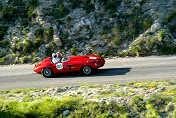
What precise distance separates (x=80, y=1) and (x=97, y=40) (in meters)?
5.95

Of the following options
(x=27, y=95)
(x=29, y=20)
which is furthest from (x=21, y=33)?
(x=27, y=95)

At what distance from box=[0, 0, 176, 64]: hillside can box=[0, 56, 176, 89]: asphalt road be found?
2.42 m

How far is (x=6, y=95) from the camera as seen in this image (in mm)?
9969

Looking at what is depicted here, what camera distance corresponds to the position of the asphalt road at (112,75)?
1113cm

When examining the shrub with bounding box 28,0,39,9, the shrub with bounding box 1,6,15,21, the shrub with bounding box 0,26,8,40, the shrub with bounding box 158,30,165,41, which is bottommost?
the shrub with bounding box 158,30,165,41

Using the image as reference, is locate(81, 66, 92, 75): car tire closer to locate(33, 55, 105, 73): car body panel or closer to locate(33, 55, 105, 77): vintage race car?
locate(33, 55, 105, 77): vintage race car

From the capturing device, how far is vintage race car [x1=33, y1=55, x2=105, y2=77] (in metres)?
12.4

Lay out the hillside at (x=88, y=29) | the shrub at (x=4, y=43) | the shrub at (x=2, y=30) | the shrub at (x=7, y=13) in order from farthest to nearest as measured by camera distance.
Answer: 1. the shrub at (x=7, y=13)
2. the shrub at (x=2, y=30)
3. the shrub at (x=4, y=43)
4. the hillside at (x=88, y=29)

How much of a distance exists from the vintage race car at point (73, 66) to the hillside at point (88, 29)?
15.1 feet

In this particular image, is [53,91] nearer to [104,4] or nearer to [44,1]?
[104,4]

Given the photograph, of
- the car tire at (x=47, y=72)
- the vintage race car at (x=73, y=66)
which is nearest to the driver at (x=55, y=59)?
the vintage race car at (x=73, y=66)

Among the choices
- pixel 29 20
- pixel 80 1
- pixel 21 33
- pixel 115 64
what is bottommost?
pixel 115 64

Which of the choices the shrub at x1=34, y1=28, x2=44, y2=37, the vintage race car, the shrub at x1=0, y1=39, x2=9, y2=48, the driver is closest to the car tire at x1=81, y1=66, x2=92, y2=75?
the vintage race car

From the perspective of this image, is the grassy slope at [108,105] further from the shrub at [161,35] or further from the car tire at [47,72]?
the shrub at [161,35]
